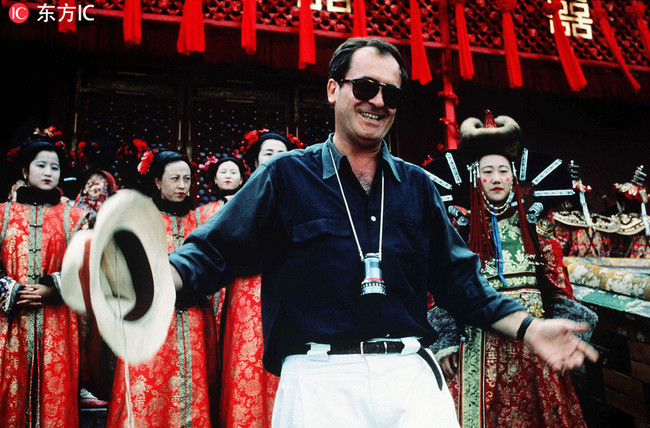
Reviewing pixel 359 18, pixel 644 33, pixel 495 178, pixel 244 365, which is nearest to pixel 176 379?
pixel 244 365

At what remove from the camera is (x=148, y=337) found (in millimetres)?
1035

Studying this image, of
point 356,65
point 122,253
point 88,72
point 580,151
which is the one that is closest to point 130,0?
point 88,72

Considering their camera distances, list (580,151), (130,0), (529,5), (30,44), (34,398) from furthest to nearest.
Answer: (580,151), (529,5), (30,44), (130,0), (34,398)

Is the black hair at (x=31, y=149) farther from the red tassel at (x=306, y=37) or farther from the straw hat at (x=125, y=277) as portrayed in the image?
the straw hat at (x=125, y=277)

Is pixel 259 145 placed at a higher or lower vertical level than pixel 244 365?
higher

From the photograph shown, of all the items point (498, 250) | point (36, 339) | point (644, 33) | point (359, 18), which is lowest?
point (36, 339)

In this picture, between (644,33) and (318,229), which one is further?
(644,33)

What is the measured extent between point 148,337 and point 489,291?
3.49 feet

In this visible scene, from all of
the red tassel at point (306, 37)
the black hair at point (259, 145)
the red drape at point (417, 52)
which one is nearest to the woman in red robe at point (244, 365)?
the black hair at point (259, 145)

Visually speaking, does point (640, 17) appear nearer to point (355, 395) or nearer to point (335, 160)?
point (335, 160)

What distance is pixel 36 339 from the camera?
3150mm

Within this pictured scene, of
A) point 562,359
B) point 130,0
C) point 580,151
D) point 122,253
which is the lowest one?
point 562,359

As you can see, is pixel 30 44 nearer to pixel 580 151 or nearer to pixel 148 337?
pixel 148 337

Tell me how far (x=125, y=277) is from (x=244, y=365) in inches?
77.9
